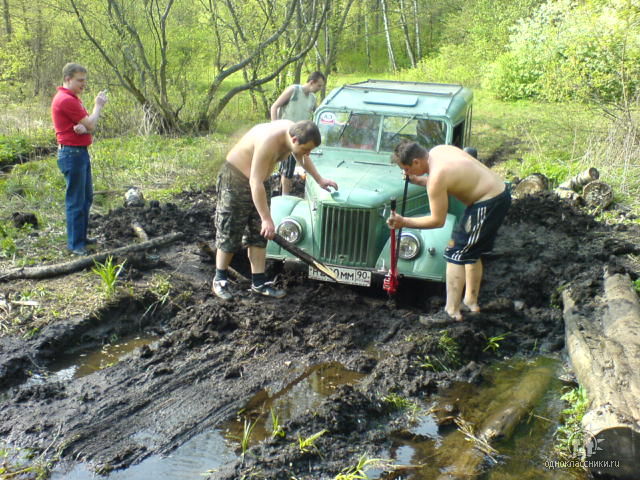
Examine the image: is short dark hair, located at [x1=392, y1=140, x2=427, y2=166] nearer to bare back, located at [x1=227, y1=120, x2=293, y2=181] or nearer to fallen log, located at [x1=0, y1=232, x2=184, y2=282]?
bare back, located at [x1=227, y1=120, x2=293, y2=181]

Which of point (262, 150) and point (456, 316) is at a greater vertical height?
point (262, 150)

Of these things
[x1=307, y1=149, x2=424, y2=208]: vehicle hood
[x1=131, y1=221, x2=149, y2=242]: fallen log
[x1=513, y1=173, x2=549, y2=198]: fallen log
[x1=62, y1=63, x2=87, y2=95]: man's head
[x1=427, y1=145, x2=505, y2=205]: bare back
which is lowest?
[x1=131, y1=221, x2=149, y2=242]: fallen log

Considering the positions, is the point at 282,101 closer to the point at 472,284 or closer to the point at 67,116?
the point at 67,116

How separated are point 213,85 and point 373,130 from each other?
10.1 meters

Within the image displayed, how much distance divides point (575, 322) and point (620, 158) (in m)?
6.50

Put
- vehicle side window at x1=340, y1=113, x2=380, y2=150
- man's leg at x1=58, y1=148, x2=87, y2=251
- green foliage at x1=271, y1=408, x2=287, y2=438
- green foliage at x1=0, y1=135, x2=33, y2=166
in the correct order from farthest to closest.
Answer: green foliage at x1=0, y1=135, x2=33, y2=166
vehicle side window at x1=340, y1=113, x2=380, y2=150
man's leg at x1=58, y1=148, x2=87, y2=251
green foliage at x1=271, y1=408, x2=287, y2=438

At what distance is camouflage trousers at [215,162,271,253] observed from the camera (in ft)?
19.6

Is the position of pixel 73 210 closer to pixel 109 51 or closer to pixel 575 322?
pixel 575 322

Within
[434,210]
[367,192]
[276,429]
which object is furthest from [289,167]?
[276,429]

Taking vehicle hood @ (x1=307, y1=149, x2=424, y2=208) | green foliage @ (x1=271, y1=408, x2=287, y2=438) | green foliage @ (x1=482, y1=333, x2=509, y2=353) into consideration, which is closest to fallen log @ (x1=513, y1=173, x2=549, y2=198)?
vehicle hood @ (x1=307, y1=149, x2=424, y2=208)

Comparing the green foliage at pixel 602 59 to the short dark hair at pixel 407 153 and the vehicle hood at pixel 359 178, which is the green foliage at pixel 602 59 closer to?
the vehicle hood at pixel 359 178

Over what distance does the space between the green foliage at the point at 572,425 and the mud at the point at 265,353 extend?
723 millimetres

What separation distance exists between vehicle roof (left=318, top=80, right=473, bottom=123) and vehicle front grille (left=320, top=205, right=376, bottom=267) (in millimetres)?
1657

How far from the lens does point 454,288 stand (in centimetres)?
564
